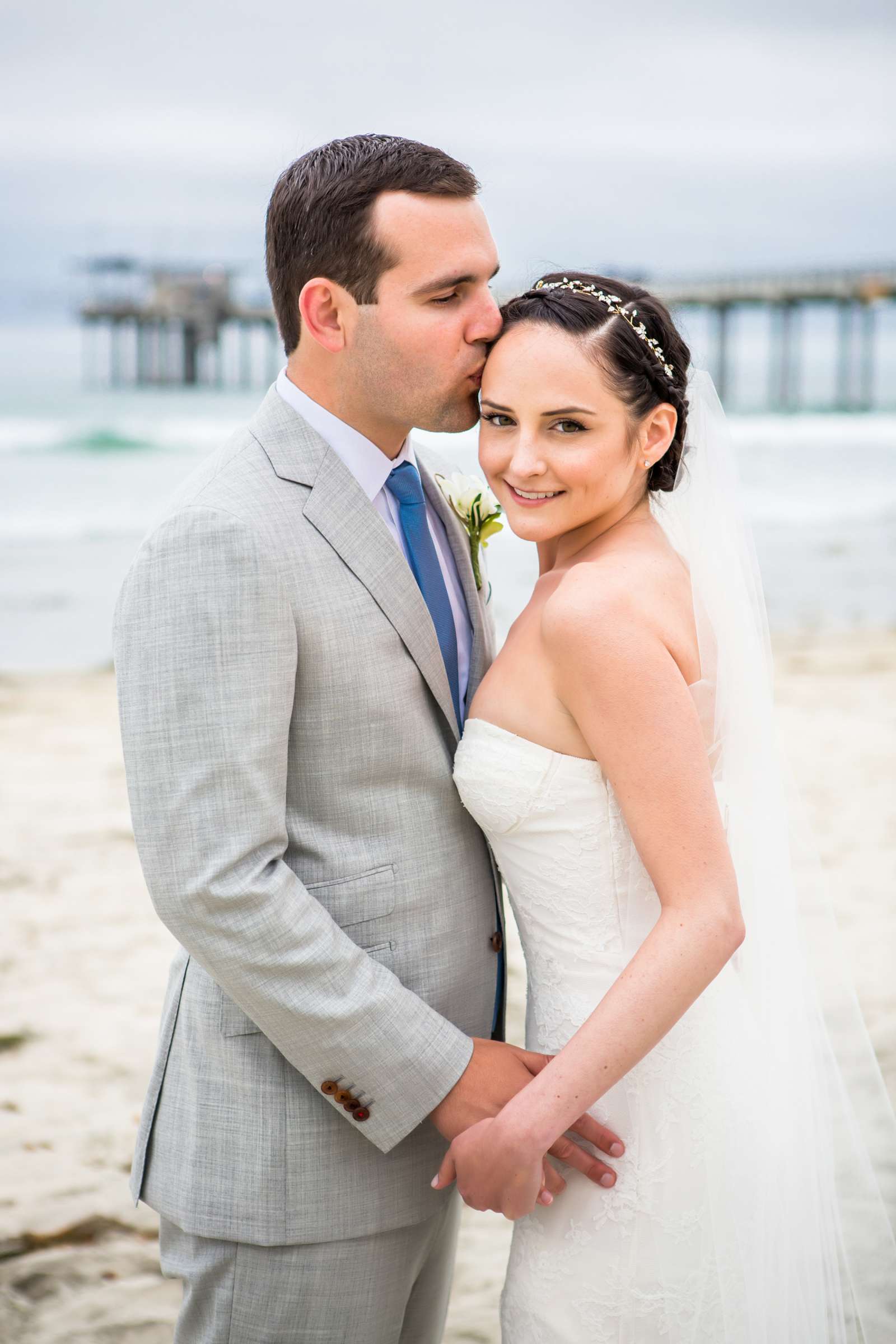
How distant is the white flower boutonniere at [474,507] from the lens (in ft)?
7.58

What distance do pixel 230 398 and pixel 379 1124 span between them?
39.1 meters

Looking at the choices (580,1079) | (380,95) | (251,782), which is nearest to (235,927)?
(251,782)

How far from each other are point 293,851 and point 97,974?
3.71 m

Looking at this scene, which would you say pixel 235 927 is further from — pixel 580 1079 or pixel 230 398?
pixel 230 398

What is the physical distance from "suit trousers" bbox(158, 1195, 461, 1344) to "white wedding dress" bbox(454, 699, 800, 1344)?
0.23 meters

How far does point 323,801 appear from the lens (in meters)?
1.91

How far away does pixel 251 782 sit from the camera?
175cm

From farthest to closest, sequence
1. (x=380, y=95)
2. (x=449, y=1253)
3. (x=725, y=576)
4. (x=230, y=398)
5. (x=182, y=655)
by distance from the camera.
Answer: (x=380, y=95) → (x=230, y=398) → (x=449, y=1253) → (x=725, y=576) → (x=182, y=655)

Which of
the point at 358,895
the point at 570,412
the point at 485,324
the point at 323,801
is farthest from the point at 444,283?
the point at 358,895

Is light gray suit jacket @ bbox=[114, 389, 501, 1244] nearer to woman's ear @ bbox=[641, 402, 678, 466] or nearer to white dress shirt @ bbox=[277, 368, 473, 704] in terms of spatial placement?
white dress shirt @ bbox=[277, 368, 473, 704]

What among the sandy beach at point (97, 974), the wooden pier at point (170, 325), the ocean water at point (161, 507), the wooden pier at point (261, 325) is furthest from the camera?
the wooden pier at point (170, 325)

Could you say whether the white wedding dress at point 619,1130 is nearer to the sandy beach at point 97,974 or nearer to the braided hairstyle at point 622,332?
the braided hairstyle at point 622,332

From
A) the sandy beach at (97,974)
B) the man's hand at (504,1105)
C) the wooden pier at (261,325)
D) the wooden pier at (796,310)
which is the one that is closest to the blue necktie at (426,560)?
the man's hand at (504,1105)

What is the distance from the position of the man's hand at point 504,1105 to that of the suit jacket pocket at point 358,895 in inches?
10.4
